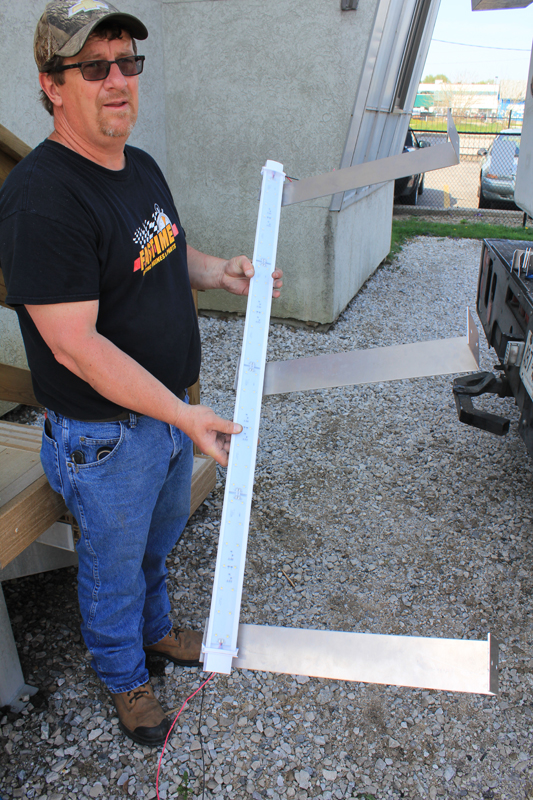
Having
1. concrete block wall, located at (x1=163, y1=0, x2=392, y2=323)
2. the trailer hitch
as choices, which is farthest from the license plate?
concrete block wall, located at (x1=163, y1=0, x2=392, y2=323)

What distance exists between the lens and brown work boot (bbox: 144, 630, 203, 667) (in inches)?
89.7

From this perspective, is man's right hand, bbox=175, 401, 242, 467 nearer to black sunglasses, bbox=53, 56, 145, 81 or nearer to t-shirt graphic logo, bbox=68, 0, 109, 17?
black sunglasses, bbox=53, 56, 145, 81

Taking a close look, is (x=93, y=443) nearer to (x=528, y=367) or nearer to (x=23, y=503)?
(x=23, y=503)

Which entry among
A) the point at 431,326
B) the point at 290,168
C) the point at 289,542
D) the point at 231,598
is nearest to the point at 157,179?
the point at 231,598

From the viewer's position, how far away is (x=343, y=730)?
2.05 m

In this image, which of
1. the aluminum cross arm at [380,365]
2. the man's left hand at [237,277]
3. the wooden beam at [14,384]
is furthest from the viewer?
the wooden beam at [14,384]

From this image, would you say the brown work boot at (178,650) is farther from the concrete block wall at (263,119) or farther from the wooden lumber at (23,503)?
the concrete block wall at (263,119)

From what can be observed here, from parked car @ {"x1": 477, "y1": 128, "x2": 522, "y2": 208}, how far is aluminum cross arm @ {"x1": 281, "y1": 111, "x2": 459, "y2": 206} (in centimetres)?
1071

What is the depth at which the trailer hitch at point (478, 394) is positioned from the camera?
2891 mm

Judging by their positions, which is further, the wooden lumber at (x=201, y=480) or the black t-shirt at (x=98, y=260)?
the wooden lumber at (x=201, y=480)

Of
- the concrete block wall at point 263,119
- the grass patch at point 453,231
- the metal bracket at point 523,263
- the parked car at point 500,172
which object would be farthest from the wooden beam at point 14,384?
the parked car at point 500,172

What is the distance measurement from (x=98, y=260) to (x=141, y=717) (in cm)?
160

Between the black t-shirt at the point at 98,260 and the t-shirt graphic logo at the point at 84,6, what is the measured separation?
313 millimetres

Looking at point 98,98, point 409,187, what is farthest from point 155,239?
point 409,187
